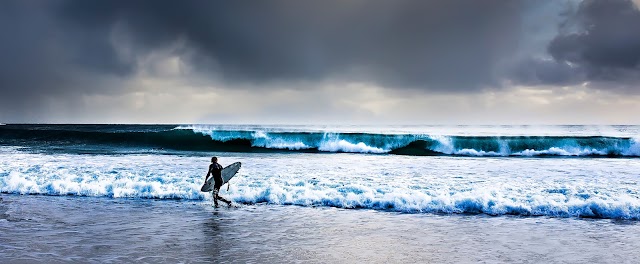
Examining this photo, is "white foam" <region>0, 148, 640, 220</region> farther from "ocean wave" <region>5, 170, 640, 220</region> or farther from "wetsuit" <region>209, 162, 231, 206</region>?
"wetsuit" <region>209, 162, 231, 206</region>

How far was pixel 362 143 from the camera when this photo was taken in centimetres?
3077

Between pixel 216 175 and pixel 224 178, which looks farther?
pixel 224 178

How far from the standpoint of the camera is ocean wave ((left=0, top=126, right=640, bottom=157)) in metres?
28.1

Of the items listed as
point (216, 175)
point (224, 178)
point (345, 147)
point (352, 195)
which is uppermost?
point (345, 147)

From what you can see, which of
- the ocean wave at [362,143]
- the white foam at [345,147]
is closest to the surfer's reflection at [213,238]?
the ocean wave at [362,143]

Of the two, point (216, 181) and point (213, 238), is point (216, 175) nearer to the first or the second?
point (216, 181)

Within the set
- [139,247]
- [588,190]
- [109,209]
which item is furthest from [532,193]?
[109,209]

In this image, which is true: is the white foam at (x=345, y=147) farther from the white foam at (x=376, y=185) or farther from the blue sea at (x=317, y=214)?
the blue sea at (x=317, y=214)

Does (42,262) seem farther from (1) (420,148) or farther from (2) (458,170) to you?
(1) (420,148)

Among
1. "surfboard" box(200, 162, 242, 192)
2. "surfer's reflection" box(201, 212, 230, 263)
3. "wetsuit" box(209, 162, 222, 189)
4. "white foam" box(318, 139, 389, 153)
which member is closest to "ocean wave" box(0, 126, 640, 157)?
"white foam" box(318, 139, 389, 153)

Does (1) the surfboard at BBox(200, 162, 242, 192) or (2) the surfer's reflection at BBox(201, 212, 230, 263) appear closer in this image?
(2) the surfer's reflection at BBox(201, 212, 230, 263)

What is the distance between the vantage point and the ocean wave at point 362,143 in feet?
92.3

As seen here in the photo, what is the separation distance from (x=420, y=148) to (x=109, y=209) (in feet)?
73.0

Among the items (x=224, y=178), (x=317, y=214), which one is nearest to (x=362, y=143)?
(x=224, y=178)
